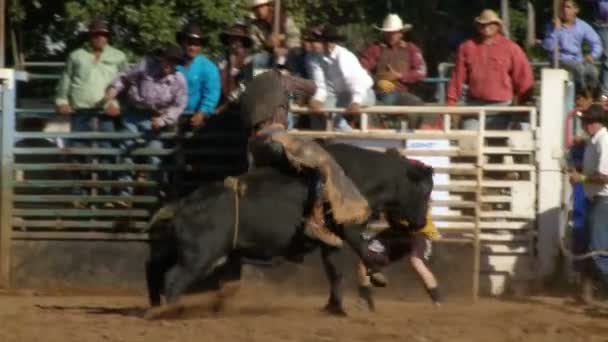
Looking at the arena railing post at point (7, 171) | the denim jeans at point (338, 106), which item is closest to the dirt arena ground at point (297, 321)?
the arena railing post at point (7, 171)

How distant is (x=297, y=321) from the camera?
472 inches

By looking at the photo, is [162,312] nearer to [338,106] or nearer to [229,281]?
[229,281]

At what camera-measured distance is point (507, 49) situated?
48.2 ft

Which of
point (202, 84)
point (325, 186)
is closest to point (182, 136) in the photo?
point (202, 84)

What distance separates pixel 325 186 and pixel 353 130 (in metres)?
1.99

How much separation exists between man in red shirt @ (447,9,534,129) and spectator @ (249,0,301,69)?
148cm

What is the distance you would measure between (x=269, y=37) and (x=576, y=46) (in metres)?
3.05

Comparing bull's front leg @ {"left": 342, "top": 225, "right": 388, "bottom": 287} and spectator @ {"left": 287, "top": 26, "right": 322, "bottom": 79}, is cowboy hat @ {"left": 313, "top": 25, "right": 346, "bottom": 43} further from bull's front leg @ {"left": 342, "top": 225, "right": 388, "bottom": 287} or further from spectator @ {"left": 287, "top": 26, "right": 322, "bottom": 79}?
bull's front leg @ {"left": 342, "top": 225, "right": 388, "bottom": 287}

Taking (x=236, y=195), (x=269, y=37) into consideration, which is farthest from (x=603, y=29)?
(x=236, y=195)

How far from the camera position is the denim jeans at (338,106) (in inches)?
564

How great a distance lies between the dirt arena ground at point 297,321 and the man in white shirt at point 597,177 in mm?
536

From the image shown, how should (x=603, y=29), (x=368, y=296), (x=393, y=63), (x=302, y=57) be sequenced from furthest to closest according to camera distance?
(x=603, y=29) < (x=393, y=63) < (x=302, y=57) < (x=368, y=296)

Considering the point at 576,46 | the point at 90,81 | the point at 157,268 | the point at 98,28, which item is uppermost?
the point at 98,28

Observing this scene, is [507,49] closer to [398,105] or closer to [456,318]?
[398,105]
